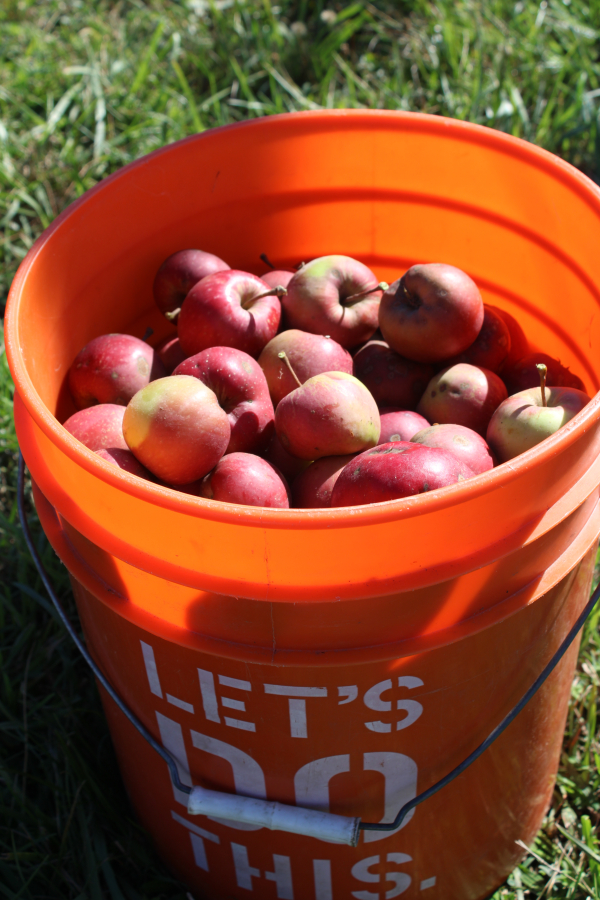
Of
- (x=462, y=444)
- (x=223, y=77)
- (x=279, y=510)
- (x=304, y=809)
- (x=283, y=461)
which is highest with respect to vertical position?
(x=223, y=77)

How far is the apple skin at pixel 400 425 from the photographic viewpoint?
194 centimetres

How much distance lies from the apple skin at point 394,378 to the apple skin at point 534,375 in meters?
0.23

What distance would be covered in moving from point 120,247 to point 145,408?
70 centimetres

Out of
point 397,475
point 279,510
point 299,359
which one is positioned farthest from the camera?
point 299,359

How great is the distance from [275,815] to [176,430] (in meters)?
0.76

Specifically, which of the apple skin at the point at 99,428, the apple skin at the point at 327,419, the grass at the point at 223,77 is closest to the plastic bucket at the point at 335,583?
the apple skin at the point at 99,428

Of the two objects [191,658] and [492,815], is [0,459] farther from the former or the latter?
[492,815]

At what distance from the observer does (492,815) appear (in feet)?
5.76

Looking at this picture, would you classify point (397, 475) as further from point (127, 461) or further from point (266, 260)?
point (266, 260)

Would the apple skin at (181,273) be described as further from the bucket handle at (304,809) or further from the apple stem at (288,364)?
the bucket handle at (304,809)

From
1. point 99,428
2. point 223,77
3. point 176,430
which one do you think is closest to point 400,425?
point 176,430

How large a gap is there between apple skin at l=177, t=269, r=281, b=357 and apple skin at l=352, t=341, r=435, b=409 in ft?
0.95

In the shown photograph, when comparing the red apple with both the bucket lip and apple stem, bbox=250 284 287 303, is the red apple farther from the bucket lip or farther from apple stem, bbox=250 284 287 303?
the bucket lip

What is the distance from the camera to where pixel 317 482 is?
5.89 feet
